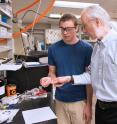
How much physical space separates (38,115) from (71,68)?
474 mm

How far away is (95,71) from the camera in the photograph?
1478 millimetres

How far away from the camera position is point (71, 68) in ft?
5.75

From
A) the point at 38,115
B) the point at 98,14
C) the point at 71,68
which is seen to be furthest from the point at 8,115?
the point at 98,14

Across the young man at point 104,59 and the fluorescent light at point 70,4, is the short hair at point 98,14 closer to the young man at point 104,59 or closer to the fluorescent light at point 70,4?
the young man at point 104,59

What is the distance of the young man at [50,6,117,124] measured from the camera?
136cm

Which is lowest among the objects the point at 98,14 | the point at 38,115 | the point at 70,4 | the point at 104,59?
the point at 38,115

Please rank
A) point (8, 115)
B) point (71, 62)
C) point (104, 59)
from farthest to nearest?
point (71, 62) < point (8, 115) < point (104, 59)

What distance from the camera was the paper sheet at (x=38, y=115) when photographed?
1.44 metres

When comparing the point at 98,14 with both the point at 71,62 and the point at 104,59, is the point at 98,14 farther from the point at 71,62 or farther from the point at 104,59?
the point at 71,62

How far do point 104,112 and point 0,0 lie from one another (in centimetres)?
165

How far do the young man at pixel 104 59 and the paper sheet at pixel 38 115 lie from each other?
14.9 inches

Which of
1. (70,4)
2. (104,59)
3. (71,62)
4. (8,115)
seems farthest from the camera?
(70,4)

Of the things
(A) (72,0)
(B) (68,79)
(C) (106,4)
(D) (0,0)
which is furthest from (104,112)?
(C) (106,4)

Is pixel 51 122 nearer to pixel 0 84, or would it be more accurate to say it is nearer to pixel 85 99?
pixel 85 99
